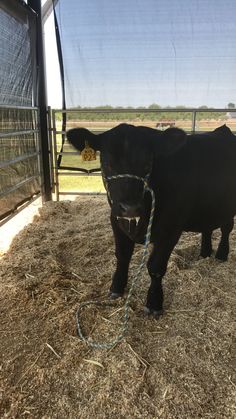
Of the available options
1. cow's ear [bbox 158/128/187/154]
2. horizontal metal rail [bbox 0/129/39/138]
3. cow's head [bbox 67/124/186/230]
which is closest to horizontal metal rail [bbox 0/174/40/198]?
horizontal metal rail [bbox 0/129/39/138]

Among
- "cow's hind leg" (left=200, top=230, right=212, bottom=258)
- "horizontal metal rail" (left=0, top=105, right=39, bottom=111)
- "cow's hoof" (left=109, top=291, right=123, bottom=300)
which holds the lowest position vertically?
"cow's hoof" (left=109, top=291, right=123, bottom=300)

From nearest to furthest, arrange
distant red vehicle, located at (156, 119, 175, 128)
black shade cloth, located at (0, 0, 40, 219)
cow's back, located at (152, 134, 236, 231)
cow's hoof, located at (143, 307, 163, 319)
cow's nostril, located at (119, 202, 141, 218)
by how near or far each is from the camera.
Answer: cow's nostril, located at (119, 202, 141, 218), cow's back, located at (152, 134, 236, 231), cow's hoof, located at (143, 307, 163, 319), black shade cloth, located at (0, 0, 40, 219), distant red vehicle, located at (156, 119, 175, 128)

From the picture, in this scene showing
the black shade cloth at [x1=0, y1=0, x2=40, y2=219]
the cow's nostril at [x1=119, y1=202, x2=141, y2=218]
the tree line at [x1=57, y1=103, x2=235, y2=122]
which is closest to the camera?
the cow's nostril at [x1=119, y1=202, x2=141, y2=218]

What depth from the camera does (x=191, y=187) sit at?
111 inches

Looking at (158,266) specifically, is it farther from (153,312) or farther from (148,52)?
(148,52)

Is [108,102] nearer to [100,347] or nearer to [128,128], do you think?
[128,128]

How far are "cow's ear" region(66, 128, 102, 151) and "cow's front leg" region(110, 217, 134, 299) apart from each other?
1.88 ft

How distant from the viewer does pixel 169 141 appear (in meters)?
2.52

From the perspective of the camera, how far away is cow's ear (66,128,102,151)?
2.68 meters

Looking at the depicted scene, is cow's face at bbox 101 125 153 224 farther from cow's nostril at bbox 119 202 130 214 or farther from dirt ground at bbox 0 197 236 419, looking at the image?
dirt ground at bbox 0 197 236 419

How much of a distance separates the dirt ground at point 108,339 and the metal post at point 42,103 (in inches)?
95.3

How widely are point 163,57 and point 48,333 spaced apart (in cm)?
517

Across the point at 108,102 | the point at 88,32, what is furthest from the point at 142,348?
the point at 88,32

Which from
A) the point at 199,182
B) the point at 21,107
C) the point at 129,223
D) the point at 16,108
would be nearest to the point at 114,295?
the point at 129,223
